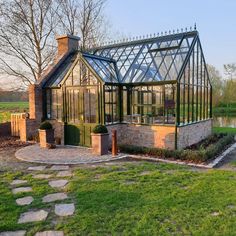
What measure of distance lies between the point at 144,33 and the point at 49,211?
1076 cm

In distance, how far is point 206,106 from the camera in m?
12.7

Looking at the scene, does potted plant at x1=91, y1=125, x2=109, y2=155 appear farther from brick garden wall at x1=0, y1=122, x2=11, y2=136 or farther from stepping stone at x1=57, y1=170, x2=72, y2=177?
brick garden wall at x1=0, y1=122, x2=11, y2=136

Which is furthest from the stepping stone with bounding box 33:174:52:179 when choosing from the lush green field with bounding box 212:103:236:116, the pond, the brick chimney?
the lush green field with bounding box 212:103:236:116

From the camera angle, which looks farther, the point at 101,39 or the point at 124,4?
the point at 101,39

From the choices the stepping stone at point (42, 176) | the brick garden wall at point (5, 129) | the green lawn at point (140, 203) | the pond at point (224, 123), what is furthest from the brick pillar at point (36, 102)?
the pond at point (224, 123)

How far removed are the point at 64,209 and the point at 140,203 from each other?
1.41 metres

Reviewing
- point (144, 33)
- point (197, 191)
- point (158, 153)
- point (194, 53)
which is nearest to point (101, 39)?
point (144, 33)

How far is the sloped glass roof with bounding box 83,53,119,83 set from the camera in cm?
1061

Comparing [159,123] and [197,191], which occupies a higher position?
[159,123]

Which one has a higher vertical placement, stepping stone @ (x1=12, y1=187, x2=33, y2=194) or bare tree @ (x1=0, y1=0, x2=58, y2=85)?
bare tree @ (x1=0, y1=0, x2=58, y2=85)

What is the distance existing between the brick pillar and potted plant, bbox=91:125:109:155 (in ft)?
15.6

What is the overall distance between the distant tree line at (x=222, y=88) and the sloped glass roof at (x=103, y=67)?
23.7 metres

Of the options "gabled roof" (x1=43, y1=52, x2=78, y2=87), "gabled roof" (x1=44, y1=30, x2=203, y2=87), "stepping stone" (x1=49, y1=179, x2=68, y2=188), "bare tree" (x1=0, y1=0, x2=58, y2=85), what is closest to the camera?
"stepping stone" (x1=49, y1=179, x2=68, y2=188)

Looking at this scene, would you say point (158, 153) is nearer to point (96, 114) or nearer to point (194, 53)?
point (96, 114)
